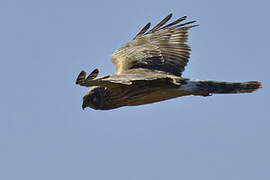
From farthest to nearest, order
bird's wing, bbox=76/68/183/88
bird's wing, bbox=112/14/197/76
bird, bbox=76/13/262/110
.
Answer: bird's wing, bbox=112/14/197/76, bird, bbox=76/13/262/110, bird's wing, bbox=76/68/183/88

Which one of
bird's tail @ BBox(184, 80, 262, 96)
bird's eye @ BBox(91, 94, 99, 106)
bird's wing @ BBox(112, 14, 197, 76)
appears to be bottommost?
bird's eye @ BBox(91, 94, 99, 106)

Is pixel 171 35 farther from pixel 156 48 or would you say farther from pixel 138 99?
pixel 138 99

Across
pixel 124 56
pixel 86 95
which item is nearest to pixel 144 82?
pixel 86 95

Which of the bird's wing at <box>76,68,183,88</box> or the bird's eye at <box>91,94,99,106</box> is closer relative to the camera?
the bird's wing at <box>76,68,183,88</box>

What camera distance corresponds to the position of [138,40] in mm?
14633

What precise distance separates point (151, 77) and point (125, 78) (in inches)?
27.9

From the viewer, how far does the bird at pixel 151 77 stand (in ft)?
39.0

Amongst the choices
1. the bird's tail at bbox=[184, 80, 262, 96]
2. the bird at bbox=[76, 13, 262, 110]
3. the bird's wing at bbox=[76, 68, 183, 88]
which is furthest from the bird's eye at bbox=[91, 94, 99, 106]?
the bird's tail at bbox=[184, 80, 262, 96]

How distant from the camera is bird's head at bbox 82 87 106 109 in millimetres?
12344

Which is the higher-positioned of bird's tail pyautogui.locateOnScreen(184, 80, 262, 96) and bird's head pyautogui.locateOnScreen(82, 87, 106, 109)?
bird's tail pyautogui.locateOnScreen(184, 80, 262, 96)

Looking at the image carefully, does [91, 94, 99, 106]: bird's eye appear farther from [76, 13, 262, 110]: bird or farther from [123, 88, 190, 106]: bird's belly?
[123, 88, 190, 106]: bird's belly

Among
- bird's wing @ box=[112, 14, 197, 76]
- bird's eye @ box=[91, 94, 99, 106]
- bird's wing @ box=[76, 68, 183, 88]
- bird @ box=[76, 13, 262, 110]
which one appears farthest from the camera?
bird's wing @ box=[112, 14, 197, 76]

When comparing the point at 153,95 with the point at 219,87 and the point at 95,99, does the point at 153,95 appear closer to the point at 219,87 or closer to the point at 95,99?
the point at 95,99

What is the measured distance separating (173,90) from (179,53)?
1.74 m
